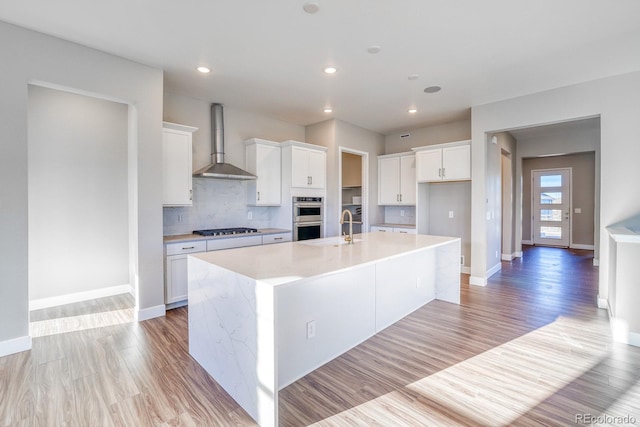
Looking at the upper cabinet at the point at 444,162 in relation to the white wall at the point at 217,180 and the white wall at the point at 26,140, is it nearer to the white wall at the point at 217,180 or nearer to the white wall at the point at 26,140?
the white wall at the point at 217,180

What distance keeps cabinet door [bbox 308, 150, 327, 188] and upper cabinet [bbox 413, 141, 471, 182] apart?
5.70 ft

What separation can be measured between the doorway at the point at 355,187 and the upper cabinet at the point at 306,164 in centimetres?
43

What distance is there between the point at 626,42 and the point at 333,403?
4.12 m

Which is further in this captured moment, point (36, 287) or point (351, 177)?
point (351, 177)

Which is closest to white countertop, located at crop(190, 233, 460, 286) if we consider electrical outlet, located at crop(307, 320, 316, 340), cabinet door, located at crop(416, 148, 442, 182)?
electrical outlet, located at crop(307, 320, 316, 340)

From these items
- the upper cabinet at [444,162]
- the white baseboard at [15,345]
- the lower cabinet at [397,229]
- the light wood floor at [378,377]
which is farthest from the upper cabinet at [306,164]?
the white baseboard at [15,345]

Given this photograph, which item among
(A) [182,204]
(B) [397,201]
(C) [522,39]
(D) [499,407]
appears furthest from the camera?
(B) [397,201]

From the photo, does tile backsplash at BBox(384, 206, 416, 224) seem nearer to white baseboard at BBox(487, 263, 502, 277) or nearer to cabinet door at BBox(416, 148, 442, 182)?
cabinet door at BBox(416, 148, 442, 182)

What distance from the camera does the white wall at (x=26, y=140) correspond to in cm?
254

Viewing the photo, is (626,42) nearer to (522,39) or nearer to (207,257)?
(522,39)

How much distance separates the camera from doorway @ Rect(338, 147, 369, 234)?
596cm

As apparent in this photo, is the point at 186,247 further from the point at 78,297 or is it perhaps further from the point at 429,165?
the point at 429,165

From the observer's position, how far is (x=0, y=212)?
2.51 meters

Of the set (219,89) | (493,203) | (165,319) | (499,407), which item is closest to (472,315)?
(499,407)
